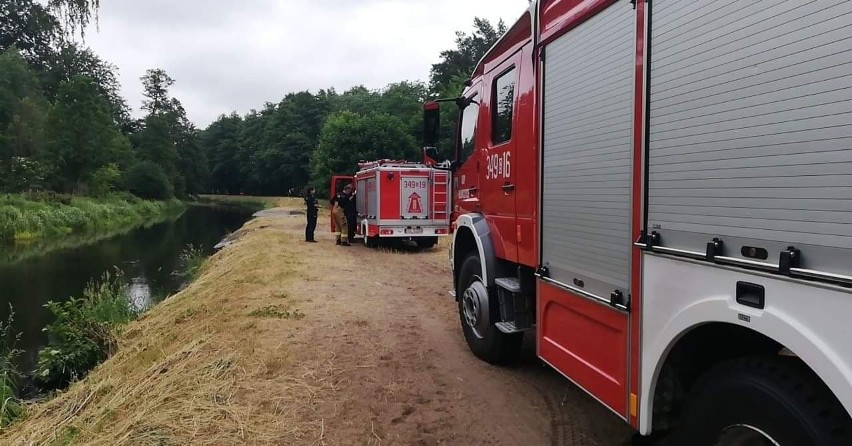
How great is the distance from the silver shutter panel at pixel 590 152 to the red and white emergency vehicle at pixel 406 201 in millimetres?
11011

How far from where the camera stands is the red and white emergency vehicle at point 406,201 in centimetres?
1534

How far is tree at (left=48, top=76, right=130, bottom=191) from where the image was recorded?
42.5 meters

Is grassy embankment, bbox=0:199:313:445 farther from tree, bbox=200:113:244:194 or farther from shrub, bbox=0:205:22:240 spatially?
tree, bbox=200:113:244:194

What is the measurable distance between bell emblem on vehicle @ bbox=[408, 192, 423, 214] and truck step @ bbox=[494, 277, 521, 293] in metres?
10.6

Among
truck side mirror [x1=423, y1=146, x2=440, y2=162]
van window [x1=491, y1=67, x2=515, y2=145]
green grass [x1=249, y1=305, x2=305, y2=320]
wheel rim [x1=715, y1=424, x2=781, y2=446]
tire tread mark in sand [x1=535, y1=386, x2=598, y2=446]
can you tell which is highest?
van window [x1=491, y1=67, x2=515, y2=145]

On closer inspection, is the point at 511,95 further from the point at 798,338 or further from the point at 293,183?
the point at 293,183

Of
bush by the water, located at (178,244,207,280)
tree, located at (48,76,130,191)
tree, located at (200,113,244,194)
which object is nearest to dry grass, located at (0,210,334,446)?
bush by the water, located at (178,244,207,280)

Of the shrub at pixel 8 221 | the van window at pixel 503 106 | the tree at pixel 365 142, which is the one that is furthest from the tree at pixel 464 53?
the van window at pixel 503 106

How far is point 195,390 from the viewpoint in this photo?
484 cm

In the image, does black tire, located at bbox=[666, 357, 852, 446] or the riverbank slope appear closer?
black tire, located at bbox=[666, 357, 852, 446]

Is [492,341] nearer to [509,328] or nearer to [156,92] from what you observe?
[509,328]

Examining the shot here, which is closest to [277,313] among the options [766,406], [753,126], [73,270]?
[766,406]

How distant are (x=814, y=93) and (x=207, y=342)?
5871mm

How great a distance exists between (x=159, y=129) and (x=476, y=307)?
78.3 meters
